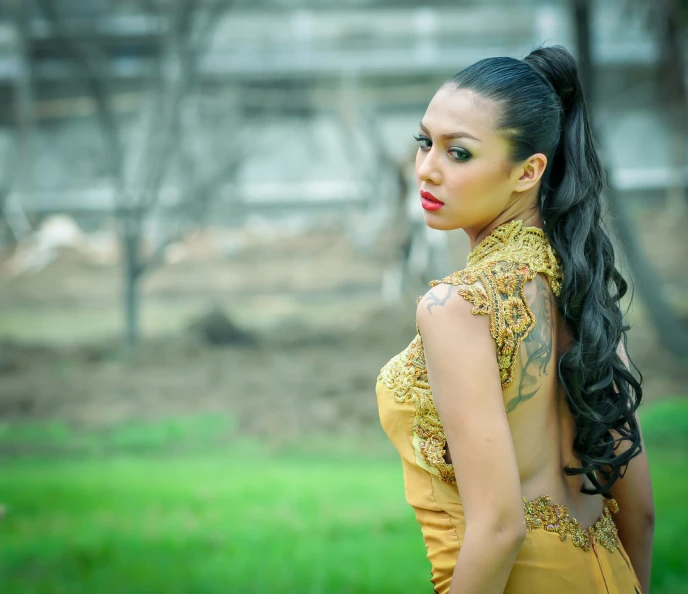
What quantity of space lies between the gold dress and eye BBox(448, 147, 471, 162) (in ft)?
0.38

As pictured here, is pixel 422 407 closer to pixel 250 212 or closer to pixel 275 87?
pixel 250 212

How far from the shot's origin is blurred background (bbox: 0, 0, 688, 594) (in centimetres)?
488

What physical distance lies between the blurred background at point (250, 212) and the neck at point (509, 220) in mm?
3715

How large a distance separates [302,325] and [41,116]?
7.31ft

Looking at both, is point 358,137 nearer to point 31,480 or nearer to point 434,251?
point 434,251

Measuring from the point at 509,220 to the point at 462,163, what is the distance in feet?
0.39

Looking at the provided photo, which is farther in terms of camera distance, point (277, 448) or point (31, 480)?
point (277, 448)

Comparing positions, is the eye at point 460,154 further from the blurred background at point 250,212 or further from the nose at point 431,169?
the blurred background at point 250,212

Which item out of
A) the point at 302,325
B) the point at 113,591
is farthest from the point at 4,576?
the point at 302,325

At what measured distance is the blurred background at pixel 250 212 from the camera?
4.88 m

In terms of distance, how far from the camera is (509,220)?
3.46 feet

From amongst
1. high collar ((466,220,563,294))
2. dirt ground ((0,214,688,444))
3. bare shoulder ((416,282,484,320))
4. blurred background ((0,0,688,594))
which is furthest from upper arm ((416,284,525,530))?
dirt ground ((0,214,688,444))

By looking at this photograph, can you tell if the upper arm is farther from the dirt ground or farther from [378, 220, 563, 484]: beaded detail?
the dirt ground

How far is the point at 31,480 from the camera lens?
4.39 m
